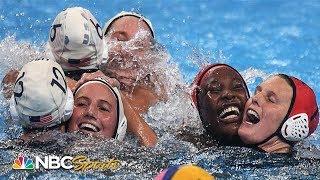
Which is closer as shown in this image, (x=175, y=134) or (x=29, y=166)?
(x=29, y=166)

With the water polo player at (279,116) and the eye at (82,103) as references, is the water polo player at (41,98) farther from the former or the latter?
the water polo player at (279,116)

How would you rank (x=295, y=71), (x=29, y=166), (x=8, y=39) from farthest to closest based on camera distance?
(x=295, y=71), (x=8, y=39), (x=29, y=166)

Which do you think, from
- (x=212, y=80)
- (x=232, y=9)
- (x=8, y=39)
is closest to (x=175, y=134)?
(x=212, y=80)

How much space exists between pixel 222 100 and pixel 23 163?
1032 mm

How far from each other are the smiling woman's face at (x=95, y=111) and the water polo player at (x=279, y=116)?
2.09 feet

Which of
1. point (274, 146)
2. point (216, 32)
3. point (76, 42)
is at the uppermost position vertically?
point (76, 42)

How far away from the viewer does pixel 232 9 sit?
6.31 meters

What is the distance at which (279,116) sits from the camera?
12.0ft

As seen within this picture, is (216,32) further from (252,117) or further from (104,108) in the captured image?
(104,108)

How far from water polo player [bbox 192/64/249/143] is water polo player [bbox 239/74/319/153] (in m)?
0.07

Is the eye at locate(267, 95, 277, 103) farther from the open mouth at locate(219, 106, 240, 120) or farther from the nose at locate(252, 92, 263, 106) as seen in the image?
the open mouth at locate(219, 106, 240, 120)

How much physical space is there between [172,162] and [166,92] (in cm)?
106

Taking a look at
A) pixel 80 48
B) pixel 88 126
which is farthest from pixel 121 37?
pixel 88 126

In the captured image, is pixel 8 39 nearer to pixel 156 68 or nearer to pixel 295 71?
pixel 156 68
